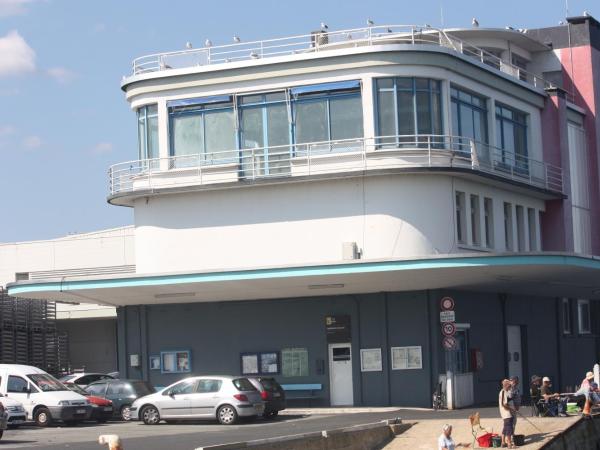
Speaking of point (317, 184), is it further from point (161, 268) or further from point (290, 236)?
point (161, 268)

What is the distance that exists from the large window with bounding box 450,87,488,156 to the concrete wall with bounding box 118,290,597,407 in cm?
527

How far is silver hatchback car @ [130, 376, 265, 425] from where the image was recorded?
35188 millimetres

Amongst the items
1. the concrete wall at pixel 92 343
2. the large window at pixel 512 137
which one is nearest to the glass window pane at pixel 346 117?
the large window at pixel 512 137

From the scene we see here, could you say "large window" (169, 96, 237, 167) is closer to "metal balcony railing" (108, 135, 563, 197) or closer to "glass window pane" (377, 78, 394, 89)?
"metal balcony railing" (108, 135, 563, 197)

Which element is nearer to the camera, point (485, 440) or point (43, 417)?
point (485, 440)

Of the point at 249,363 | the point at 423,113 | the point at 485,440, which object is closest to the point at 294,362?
the point at 249,363

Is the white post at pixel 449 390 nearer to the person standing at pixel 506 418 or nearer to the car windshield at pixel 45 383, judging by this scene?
the person standing at pixel 506 418

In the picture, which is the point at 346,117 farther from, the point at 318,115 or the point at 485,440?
the point at 485,440

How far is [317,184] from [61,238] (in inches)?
1068

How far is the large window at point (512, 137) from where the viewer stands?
4500 cm

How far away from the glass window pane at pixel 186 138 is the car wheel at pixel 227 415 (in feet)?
33.2

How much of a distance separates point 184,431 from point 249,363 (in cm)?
953

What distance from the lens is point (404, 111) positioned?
40219 mm

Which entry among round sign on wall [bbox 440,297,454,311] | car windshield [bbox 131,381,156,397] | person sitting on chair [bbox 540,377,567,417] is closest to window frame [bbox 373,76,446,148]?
round sign on wall [bbox 440,297,454,311]
